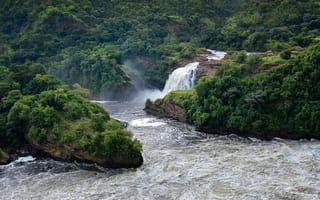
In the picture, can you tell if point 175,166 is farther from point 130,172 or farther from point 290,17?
point 290,17

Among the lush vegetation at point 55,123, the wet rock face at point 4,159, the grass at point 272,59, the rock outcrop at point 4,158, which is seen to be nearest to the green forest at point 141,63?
the lush vegetation at point 55,123

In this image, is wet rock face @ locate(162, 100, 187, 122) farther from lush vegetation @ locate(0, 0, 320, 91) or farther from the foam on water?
lush vegetation @ locate(0, 0, 320, 91)

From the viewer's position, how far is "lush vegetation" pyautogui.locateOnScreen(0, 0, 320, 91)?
73312 mm

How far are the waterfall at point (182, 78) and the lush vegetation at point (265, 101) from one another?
11.0 meters

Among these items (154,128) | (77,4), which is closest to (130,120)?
(154,128)

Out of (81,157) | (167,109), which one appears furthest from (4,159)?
(167,109)

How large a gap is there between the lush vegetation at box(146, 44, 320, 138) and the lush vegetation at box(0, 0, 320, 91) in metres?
17.3

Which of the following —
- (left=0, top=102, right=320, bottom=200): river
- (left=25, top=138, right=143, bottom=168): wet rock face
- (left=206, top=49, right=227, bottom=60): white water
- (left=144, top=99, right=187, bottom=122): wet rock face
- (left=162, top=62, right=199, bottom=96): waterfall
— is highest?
(left=206, top=49, right=227, bottom=60): white water

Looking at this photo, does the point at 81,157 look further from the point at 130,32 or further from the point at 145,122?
the point at 130,32

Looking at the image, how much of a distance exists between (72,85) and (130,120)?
2345 centimetres

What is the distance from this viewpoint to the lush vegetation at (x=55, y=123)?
3862 centimetres

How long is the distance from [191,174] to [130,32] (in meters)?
57.7

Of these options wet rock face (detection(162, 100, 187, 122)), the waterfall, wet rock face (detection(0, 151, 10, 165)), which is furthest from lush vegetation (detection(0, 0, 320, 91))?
wet rock face (detection(0, 151, 10, 165))

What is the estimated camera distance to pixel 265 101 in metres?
48.1
